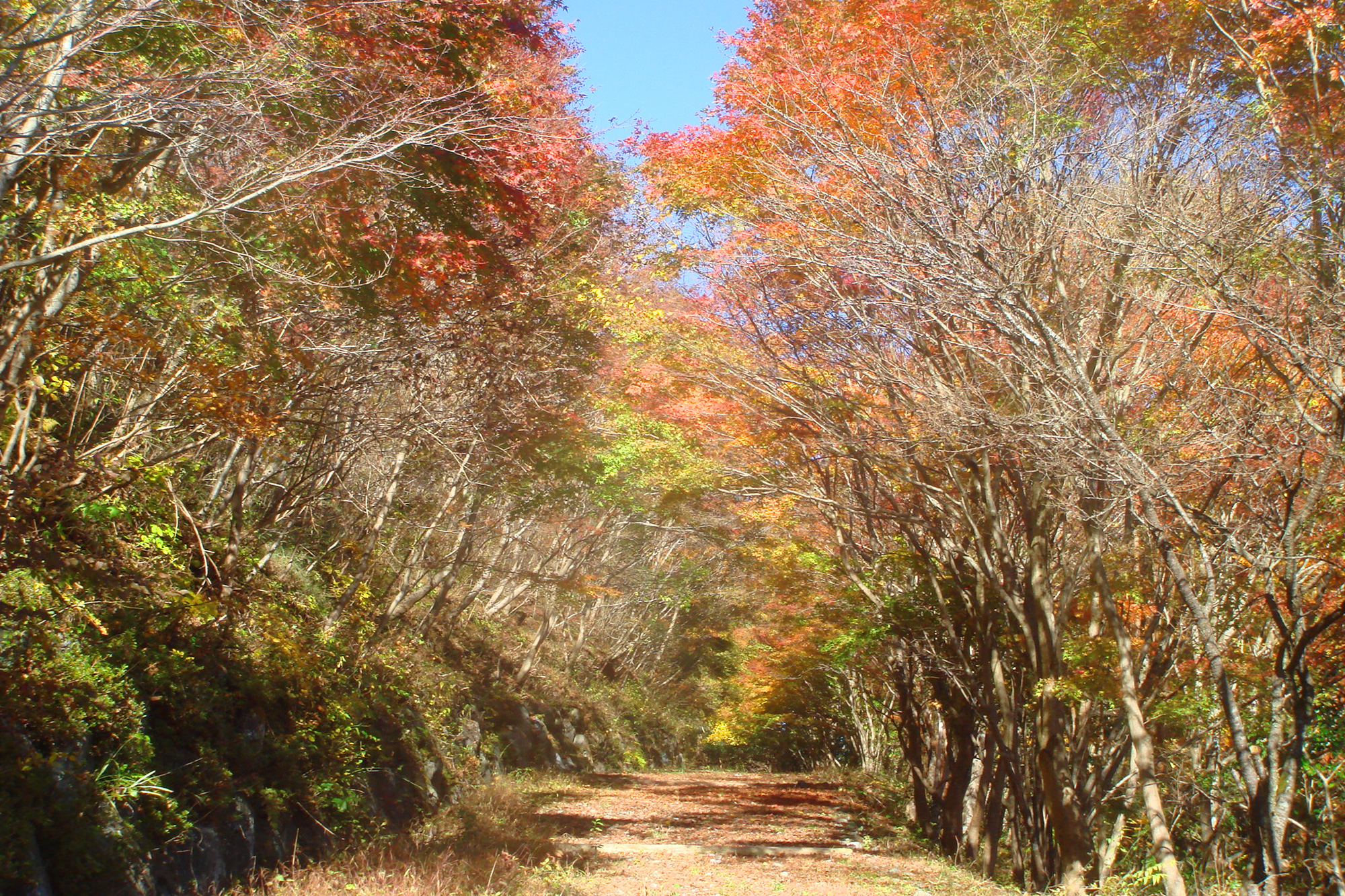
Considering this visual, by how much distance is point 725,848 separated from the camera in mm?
12195

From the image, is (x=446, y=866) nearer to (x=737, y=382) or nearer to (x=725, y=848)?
(x=725, y=848)

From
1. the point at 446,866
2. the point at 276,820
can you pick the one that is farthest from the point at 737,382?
→ the point at 276,820

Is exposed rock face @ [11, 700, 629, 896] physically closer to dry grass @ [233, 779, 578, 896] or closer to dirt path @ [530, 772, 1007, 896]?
dry grass @ [233, 779, 578, 896]

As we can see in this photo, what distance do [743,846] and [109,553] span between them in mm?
8647

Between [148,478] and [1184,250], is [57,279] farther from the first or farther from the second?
[1184,250]

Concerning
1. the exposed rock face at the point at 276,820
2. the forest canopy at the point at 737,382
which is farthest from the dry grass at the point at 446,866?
the forest canopy at the point at 737,382

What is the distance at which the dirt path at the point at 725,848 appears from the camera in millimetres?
9203

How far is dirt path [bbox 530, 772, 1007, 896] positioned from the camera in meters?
9.20

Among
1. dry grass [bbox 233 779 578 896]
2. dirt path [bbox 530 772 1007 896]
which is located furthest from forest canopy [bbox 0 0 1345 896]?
dirt path [bbox 530 772 1007 896]

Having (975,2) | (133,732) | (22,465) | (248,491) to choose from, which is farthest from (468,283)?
(975,2)

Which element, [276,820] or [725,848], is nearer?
[276,820]

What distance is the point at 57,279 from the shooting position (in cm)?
645

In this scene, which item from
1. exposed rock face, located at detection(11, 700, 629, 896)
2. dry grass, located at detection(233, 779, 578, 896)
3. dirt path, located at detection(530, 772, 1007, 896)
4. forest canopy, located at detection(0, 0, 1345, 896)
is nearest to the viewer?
exposed rock face, located at detection(11, 700, 629, 896)

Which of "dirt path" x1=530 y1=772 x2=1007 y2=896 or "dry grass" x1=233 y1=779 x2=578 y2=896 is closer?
"dry grass" x1=233 y1=779 x2=578 y2=896
